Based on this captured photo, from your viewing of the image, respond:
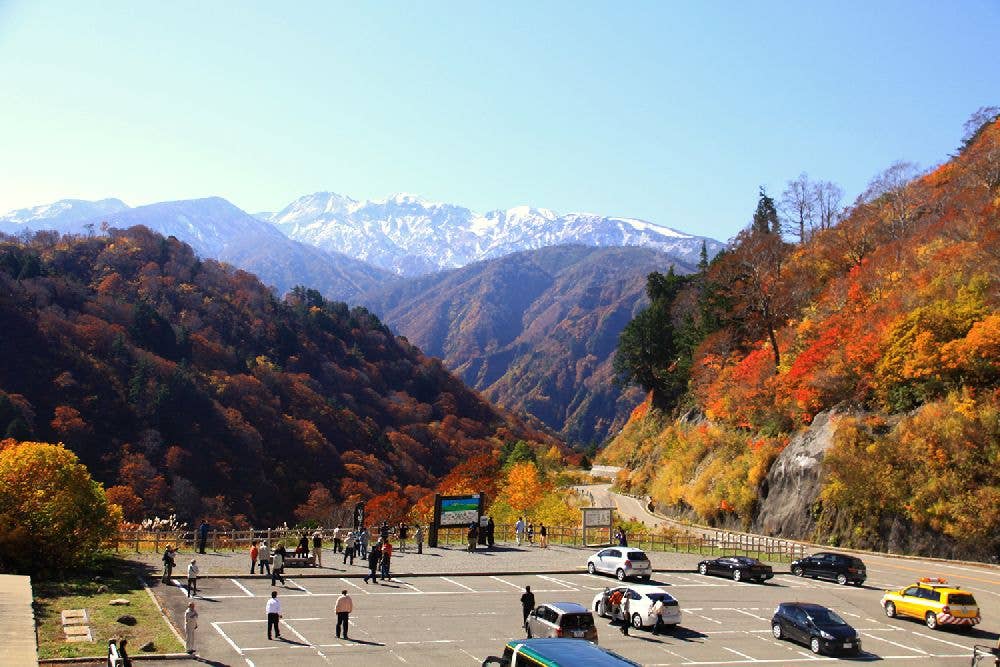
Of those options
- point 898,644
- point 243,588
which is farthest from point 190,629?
point 898,644

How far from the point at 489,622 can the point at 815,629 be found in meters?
9.24

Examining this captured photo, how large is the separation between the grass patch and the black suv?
84.2 feet

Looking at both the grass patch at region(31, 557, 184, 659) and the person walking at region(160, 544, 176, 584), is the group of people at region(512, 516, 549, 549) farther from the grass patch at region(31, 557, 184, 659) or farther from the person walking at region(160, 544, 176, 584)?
the grass patch at region(31, 557, 184, 659)

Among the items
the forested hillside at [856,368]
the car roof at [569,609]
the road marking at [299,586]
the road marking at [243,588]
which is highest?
the forested hillside at [856,368]

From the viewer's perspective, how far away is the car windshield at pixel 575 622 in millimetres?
21938

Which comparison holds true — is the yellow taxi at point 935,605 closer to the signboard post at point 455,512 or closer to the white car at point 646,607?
the white car at point 646,607

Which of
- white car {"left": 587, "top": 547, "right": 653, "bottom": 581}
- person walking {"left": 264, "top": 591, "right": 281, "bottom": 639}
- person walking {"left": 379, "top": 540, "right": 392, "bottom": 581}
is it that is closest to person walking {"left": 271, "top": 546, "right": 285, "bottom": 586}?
person walking {"left": 379, "top": 540, "right": 392, "bottom": 581}

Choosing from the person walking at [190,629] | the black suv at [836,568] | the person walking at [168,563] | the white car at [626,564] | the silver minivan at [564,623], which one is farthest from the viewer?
the black suv at [836,568]

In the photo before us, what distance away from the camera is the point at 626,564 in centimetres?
3344

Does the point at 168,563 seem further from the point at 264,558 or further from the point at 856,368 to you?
the point at 856,368

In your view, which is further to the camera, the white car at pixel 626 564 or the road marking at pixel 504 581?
the white car at pixel 626 564

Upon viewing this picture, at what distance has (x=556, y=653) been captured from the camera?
51.4ft

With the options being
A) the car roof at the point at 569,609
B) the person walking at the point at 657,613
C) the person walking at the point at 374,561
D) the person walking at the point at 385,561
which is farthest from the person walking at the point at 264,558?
the person walking at the point at 657,613

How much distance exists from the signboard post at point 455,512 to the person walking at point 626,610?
15.6 meters
